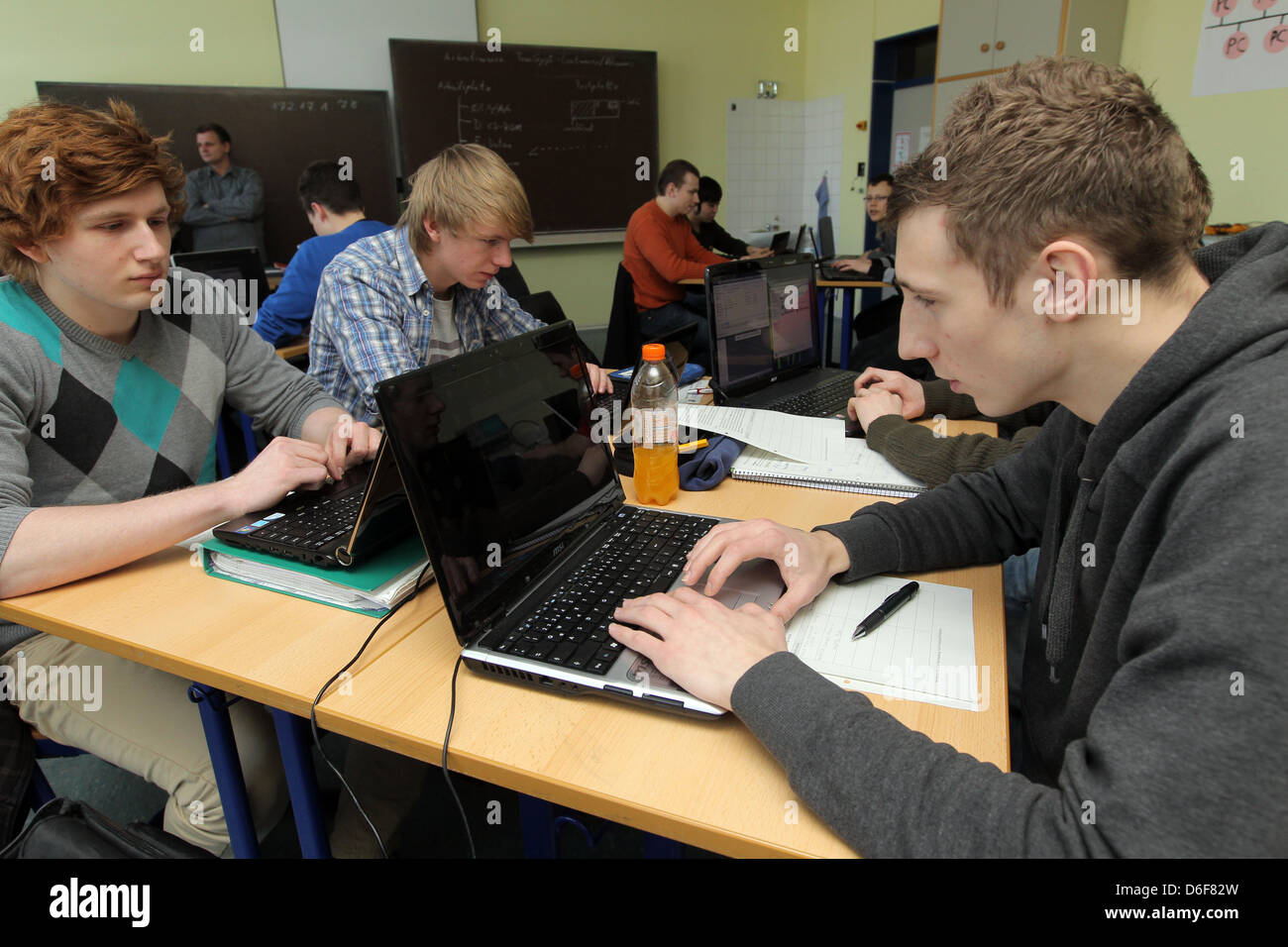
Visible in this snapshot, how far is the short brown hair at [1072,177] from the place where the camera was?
2.20ft

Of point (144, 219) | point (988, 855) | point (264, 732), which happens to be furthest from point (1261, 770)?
point (144, 219)

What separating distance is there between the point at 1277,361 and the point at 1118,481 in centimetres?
16

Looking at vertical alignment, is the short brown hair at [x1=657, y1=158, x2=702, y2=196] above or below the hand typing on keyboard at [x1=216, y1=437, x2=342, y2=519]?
above

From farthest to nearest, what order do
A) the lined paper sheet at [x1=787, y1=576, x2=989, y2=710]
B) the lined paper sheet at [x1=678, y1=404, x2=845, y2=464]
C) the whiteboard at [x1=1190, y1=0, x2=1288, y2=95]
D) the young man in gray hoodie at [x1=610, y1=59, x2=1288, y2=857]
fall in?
the whiteboard at [x1=1190, y1=0, x2=1288, y2=95] → the lined paper sheet at [x1=678, y1=404, x2=845, y2=464] → the lined paper sheet at [x1=787, y1=576, x2=989, y2=710] → the young man in gray hoodie at [x1=610, y1=59, x2=1288, y2=857]

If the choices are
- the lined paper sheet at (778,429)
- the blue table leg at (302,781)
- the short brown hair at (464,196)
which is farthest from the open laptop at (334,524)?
the short brown hair at (464,196)

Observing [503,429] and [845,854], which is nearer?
[845,854]

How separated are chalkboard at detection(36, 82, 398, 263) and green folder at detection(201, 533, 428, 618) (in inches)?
159

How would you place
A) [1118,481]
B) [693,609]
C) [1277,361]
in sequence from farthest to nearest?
[693,609]
[1118,481]
[1277,361]

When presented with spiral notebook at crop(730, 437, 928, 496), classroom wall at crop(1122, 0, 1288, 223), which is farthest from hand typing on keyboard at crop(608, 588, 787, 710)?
classroom wall at crop(1122, 0, 1288, 223)

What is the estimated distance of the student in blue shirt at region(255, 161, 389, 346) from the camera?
2947mm

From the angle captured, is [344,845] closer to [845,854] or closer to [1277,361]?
[845,854]

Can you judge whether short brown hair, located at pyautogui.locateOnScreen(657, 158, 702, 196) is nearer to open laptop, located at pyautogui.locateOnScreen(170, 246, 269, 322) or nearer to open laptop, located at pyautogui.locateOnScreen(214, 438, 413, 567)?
open laptop, located at pyautogui.locateOnScreen(170, 246, 269, 322)

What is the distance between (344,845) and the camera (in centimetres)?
132

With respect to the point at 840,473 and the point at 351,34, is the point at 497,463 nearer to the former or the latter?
the point at 840,473
